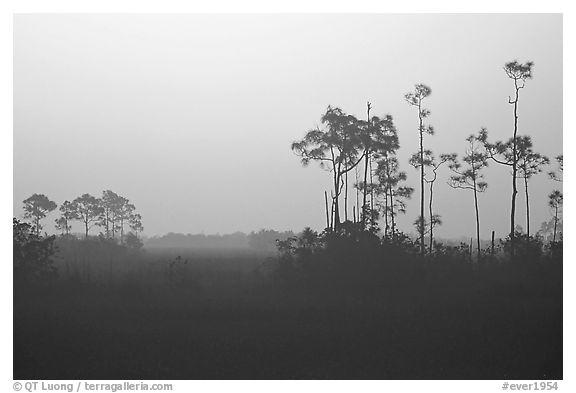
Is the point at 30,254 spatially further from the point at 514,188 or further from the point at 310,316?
the point at 514,188

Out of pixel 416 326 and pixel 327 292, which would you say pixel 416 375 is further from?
pixel 327 292

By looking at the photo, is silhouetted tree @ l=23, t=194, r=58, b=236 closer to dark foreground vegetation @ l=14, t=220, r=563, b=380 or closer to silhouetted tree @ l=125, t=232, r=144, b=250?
dark foreground vegetation @ l=14, t=220, r=563, b=380

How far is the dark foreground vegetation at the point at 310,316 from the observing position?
9039mm

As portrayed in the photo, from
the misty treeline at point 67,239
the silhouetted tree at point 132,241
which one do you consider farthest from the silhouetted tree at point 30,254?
the silhouetted tree at point 132,241

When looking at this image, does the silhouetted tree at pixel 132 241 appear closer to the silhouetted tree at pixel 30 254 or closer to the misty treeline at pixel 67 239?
the misty treeline at pixel 67 239

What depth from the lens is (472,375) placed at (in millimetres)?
8648

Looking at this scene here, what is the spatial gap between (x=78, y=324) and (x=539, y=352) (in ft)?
28.5

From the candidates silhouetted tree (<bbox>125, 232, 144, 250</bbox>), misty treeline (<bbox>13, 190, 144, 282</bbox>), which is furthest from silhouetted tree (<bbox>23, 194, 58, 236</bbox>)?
silhouetted tree (<bbox>125, 232, 144, 250</bbox>)

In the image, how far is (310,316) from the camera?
1223 centimetres

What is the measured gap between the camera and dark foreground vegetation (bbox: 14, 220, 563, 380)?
9.04 metres

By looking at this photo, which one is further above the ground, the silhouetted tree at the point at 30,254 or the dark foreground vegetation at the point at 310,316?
the silhouetted tree at the point at 30,254
